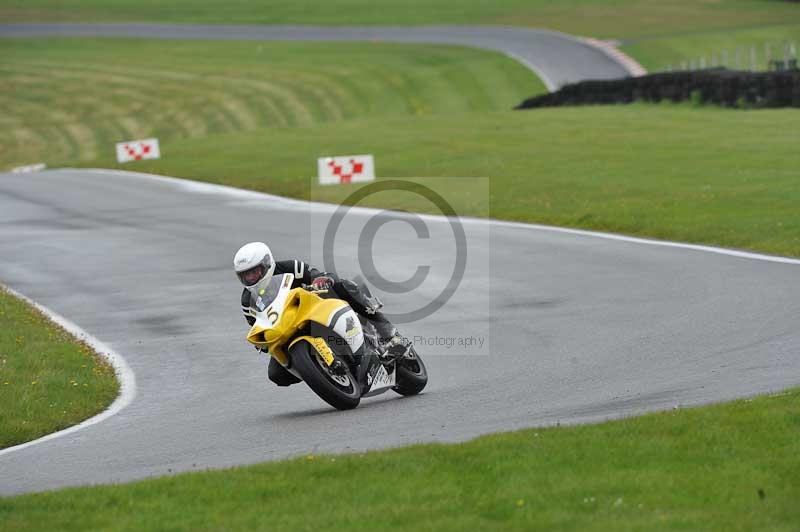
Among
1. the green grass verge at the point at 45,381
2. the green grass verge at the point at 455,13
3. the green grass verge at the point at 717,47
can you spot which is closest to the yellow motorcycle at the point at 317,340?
the green grass verge at the point at 45,381

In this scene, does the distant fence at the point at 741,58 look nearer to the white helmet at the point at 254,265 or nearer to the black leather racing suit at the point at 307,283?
the black leather racing suit at the point at 307,283

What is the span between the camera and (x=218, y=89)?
64.2 meters

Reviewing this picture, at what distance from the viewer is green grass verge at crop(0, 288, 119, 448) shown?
37.8 feet

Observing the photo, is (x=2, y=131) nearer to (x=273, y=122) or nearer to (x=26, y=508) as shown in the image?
(x=273, y=122)

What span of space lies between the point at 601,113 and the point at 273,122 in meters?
19.5

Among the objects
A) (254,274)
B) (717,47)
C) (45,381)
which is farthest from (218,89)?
(254,274)

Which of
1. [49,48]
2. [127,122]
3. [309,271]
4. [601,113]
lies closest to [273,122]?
[127,122]

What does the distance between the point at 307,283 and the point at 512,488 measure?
12.5 ft

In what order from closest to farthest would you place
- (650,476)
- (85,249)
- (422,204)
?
(650,476) → (85,249) → (422,204)

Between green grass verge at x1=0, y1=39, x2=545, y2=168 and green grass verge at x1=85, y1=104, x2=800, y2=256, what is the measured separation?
11.1 m

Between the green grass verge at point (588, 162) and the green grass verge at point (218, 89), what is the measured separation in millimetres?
11118

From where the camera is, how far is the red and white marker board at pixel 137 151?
143 feet

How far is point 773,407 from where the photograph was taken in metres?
9.05

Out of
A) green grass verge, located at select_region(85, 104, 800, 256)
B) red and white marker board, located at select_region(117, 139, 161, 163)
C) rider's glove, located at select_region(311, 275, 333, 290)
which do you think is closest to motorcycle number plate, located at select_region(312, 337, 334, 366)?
rider's glove, located at select_region(311, 275, 333, 290)
